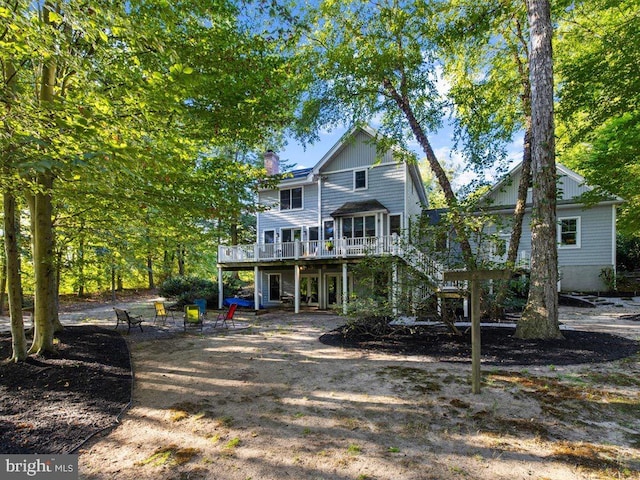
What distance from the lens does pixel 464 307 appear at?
11.8 m

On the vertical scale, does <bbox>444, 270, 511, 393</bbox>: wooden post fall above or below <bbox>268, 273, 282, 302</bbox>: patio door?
above

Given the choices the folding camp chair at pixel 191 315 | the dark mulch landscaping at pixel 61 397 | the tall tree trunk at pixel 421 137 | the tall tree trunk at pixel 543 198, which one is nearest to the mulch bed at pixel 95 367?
the dark mulch landscaping at pixel 61 397

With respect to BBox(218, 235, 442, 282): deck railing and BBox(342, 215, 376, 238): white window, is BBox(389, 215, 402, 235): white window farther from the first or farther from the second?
BBox(218, 235, 442, 282): deck railing

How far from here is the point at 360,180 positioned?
16.5 m

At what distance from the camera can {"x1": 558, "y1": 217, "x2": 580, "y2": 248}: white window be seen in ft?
54.8

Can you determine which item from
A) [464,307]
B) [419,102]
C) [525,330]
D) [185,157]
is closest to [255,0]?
[185,157]

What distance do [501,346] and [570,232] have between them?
1376 centimetres

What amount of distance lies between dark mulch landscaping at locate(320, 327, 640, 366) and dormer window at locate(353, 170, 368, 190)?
9109mm

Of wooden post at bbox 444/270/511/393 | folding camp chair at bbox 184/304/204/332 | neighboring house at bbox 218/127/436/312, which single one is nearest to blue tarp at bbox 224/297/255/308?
neighboring house at bbox 218/127/436/312

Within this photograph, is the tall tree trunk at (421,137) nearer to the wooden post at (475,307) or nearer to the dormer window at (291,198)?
the wooden post at (475,307)

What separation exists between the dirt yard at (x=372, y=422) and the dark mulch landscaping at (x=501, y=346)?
0.29m

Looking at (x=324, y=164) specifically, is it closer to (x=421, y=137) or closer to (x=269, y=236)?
(x=269, y=236)

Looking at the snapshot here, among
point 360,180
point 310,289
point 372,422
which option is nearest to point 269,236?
point 310,289

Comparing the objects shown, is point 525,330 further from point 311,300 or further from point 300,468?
point 311,300
